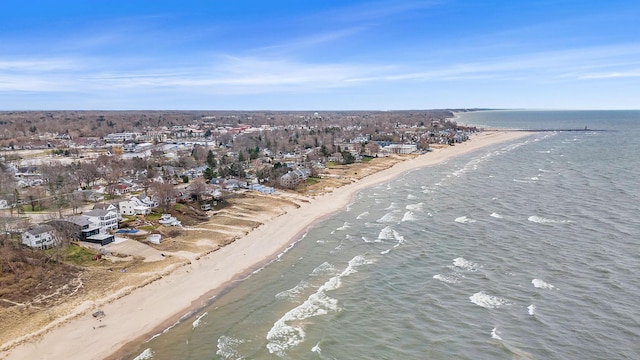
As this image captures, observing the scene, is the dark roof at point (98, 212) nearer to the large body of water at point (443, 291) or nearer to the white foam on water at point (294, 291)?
the large body of water at point (443, 291)

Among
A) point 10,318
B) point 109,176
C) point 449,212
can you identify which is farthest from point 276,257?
point 109,176

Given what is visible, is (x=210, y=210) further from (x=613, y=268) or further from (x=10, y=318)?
(x=613, y=268)

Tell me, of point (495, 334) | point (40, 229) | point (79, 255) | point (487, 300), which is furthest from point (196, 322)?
point (40, 229)

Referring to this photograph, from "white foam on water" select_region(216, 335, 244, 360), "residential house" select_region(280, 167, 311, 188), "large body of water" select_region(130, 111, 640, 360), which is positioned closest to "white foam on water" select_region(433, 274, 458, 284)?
"large body of water" select_region(130, 111, 640, 360)

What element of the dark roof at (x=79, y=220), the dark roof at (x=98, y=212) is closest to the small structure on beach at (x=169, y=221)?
the dark roof at (x=98, y=212)

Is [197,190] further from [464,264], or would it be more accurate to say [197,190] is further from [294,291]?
[464,264]

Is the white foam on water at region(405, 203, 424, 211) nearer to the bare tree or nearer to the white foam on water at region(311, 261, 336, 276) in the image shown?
the white foam on water at region(311, 261, 336, 276)
